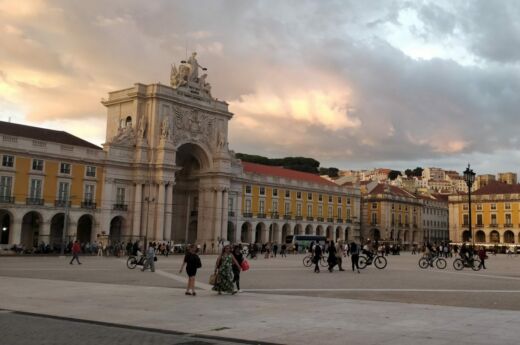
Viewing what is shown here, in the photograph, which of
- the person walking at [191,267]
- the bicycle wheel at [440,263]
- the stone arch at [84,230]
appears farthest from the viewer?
the stone arch at [84,230]

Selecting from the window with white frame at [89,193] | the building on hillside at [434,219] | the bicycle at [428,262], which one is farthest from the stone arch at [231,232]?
the building on hillside at [434,219]

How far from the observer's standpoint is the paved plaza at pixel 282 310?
36.5ft

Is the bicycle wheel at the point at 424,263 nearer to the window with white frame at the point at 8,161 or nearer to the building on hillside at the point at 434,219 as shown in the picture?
the window with white frame at the point at 8,161

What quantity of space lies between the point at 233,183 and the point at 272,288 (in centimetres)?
6060

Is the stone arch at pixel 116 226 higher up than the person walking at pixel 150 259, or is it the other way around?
the stone arch at pixel 116 226

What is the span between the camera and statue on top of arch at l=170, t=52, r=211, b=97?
74.9 m

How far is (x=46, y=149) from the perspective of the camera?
198 feet

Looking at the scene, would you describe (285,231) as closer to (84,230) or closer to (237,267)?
(84,230)

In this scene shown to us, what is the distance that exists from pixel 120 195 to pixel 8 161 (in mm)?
14065

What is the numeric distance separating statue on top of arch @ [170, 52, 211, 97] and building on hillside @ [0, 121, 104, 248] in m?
14.4

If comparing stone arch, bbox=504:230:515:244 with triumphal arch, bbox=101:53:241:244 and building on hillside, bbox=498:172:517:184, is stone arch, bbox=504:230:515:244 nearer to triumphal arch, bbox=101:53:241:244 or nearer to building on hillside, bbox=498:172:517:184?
building on hillside, bbox=498:172:517:184

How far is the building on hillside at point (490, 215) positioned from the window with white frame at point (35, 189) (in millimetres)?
87822

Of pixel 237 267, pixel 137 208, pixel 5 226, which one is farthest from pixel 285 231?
pixel 237 267

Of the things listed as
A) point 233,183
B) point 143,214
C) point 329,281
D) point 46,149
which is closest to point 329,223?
point 233,183
